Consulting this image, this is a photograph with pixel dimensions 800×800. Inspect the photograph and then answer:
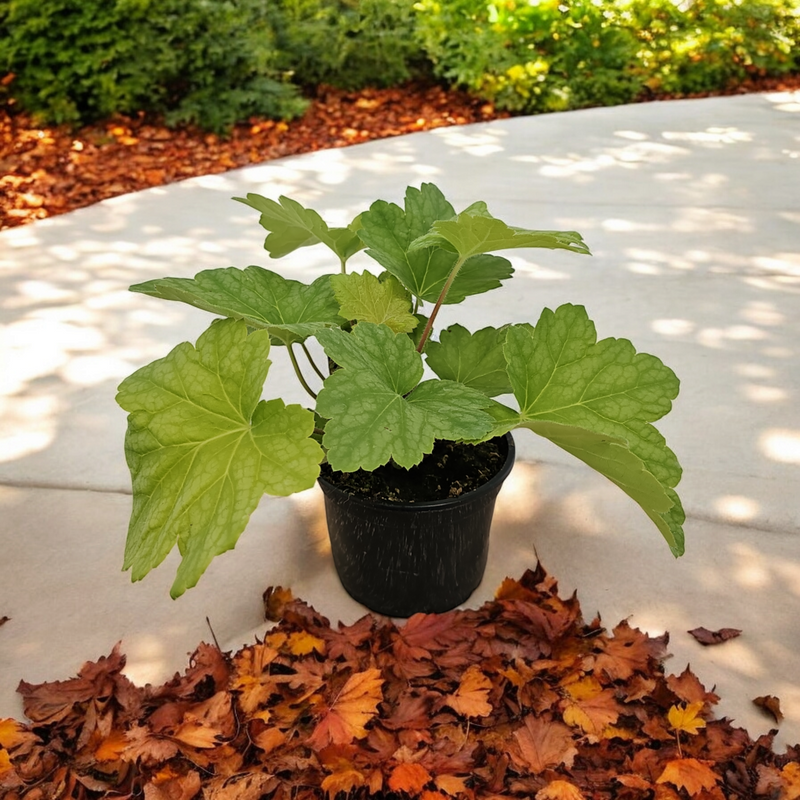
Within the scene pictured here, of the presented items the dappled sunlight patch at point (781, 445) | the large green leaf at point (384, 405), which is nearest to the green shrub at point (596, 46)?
the dappled sunlight patch at point (781, 445)

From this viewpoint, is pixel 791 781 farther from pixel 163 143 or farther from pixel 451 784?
pixel 163 143

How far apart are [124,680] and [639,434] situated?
3.43 feet

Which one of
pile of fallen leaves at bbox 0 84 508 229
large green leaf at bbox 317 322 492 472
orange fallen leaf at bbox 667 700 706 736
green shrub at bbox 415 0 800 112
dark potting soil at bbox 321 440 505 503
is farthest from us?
green shrub at bbox 415 0 800 112

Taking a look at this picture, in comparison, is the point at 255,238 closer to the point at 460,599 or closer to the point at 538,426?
the point at 460,599

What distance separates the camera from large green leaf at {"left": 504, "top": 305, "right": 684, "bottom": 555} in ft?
4.55

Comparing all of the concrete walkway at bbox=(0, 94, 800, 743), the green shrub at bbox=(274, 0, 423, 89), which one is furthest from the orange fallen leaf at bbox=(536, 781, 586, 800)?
the green shrub at bbox=(274, 0, 423, 89)

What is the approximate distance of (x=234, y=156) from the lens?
14.6ft

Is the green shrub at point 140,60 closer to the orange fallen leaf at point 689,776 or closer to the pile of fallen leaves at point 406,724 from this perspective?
the pile of fallen leaves at point 406,724

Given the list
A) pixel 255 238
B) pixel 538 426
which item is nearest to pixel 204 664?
pixel 538 426

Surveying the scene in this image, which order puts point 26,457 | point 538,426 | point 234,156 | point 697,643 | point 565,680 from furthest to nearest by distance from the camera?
point 234,156
point 26,457
point 697,643
point 565,680
point 538,426

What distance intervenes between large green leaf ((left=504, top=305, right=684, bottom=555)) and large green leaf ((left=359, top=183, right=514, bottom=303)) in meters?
0.22

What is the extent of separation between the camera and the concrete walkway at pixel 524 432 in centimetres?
177

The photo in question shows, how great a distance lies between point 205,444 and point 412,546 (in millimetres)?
474

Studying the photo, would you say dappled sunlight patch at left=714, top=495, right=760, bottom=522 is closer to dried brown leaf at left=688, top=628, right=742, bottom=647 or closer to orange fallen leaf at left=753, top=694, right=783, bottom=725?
dried brown leaf at left=688, top=628, right=742, bottom=647
